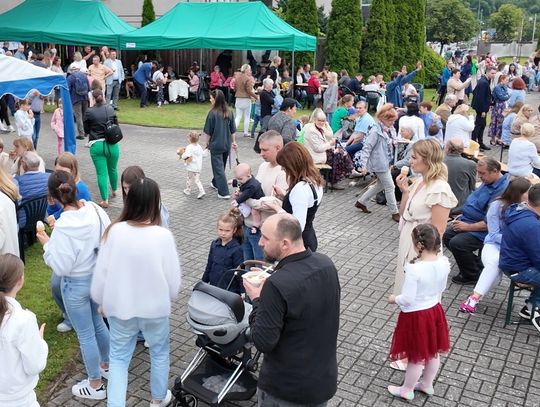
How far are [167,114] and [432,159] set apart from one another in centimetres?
1546

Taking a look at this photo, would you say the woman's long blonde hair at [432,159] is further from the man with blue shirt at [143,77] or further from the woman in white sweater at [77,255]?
the man with blue shirt at [143,77]

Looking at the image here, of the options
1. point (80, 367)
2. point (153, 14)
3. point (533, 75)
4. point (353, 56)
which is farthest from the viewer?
point (533, 75)

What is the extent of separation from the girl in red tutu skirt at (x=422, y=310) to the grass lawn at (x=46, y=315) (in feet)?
9.37

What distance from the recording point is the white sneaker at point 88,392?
4.57 meters

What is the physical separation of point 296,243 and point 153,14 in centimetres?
2622

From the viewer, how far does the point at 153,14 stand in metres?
27.1

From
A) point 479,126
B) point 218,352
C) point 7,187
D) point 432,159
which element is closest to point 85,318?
point 218,352

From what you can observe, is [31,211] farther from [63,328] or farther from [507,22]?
[507,22]

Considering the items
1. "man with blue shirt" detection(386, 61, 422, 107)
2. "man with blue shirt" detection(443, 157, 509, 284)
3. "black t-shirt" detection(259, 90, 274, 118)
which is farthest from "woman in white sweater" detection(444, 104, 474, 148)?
"man with blue shirt" detection(386, 61, 422, 107)

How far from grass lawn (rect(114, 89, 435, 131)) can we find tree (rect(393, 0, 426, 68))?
7201 mm

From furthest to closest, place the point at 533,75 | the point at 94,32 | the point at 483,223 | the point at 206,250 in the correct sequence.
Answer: the point at 533,75, the point at 94,32, the point at 206,250, the point at 483,223

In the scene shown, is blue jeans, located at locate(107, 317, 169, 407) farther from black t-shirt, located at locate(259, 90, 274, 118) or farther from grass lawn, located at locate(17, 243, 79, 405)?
black t-shirt, located at locate(259, 90, 274, 118)

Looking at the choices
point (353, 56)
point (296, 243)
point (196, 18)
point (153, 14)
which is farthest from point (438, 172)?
point (153, 14)

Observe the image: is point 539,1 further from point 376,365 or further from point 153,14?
point 376,365
